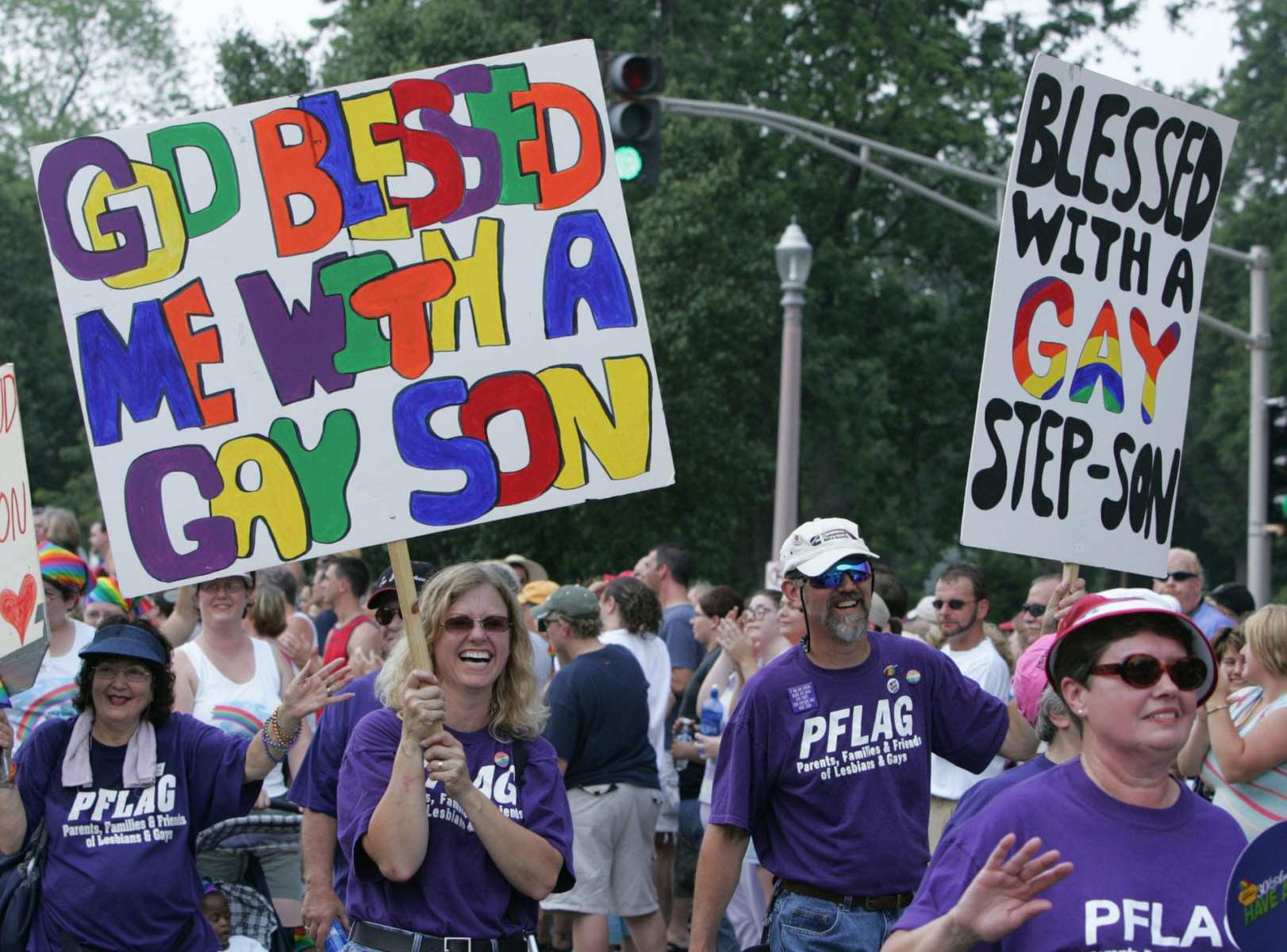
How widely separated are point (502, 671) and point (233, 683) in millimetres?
2711

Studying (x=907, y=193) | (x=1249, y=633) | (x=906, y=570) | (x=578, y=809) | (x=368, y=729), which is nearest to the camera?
(x=368, y=729)

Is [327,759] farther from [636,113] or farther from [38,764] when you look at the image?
[636,113]

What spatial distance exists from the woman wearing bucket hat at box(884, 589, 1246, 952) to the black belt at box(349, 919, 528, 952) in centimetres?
151

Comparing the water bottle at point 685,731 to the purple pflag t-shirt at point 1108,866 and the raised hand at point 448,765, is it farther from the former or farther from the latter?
the purple pflag t-shirt at point 1108,866

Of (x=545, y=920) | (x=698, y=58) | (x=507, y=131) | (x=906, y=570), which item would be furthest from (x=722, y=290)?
(x=507, y=131)

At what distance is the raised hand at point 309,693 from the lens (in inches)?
204

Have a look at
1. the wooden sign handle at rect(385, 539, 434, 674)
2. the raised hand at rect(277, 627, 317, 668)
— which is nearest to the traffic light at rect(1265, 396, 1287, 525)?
the raised hand at rect(277, 627, 317, 668)

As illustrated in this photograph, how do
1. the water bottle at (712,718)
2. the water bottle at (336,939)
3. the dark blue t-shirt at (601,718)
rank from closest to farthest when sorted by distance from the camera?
1. the water bottle at (336,939)
2. the dark blue t-shirt at (601,718)
3. the water bottle at (712,718)

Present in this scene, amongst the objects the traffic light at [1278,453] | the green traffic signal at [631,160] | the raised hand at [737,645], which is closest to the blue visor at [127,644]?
the raised hand at [737,645]

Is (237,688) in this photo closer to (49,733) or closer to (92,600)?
(49,733)

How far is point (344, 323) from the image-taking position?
16.0 ft

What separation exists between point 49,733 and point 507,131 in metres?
2.25

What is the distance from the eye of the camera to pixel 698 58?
1089 inches

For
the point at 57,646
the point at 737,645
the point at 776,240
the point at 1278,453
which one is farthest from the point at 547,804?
the point at 776,240
